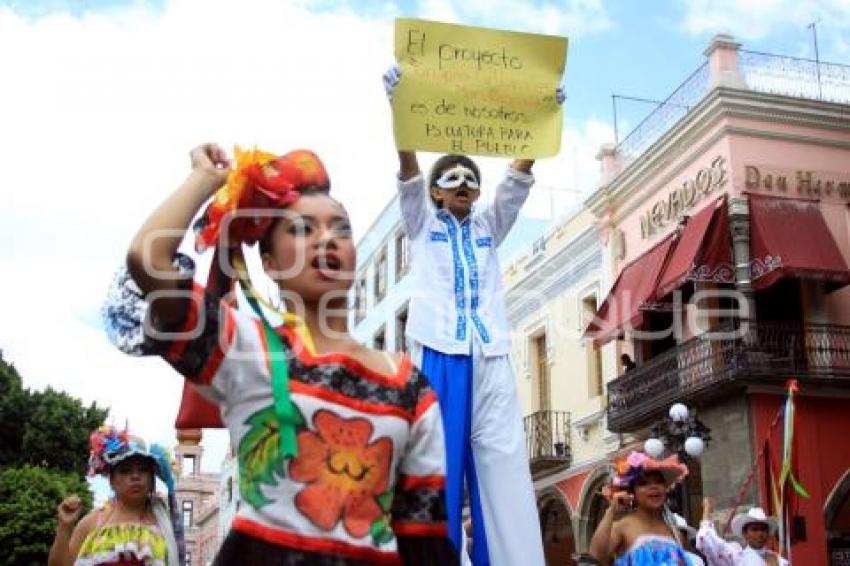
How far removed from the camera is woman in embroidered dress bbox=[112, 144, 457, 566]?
7.77ft

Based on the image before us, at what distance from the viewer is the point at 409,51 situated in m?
4.46

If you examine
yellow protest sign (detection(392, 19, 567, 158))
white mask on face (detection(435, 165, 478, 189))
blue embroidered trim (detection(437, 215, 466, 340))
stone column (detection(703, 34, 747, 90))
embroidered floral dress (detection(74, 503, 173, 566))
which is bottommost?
embroidered floral dress (detection(74, 503, 173, 566))

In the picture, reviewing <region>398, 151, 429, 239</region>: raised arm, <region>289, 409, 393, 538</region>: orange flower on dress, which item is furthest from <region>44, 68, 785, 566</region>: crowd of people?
<region>398, 151, 429, 239</region>: raised arm

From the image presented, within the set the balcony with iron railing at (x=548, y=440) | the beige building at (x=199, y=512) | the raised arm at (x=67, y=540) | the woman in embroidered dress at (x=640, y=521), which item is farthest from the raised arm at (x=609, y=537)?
the beige building at (x=199, y=512)

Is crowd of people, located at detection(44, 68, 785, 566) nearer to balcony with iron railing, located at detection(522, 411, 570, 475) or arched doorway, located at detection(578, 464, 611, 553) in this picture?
arched doorway, located at detection(578, 464, 611, 553)

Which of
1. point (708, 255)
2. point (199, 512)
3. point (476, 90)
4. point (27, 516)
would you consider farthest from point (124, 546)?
point (199, 512)

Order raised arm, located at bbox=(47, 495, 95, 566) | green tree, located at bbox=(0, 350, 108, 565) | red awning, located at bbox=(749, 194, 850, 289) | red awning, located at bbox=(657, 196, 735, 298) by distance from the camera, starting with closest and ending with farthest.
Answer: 1. raised arm, located at bbox=(47, 495, 95, 566)
2. red awning, located at bbox=(749, 194, 850, 289)
3. red awning, located at bbox=(657, 196, 735, 298)
4. green tree, located at bbox=(0, 350, 108, 565)

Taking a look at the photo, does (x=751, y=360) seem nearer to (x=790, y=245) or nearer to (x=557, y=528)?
(x=790, y=245)

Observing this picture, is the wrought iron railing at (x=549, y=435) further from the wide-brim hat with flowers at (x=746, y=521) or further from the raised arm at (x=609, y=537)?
the raised arm at (x=609, y=537)

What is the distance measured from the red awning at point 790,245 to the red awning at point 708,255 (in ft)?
1.38

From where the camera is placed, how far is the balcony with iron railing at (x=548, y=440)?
23.0 metres

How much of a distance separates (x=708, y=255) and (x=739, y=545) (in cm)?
884

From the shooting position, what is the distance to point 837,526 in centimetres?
1756

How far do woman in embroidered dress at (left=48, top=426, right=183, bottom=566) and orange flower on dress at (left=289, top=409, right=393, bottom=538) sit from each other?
3.32 meters
